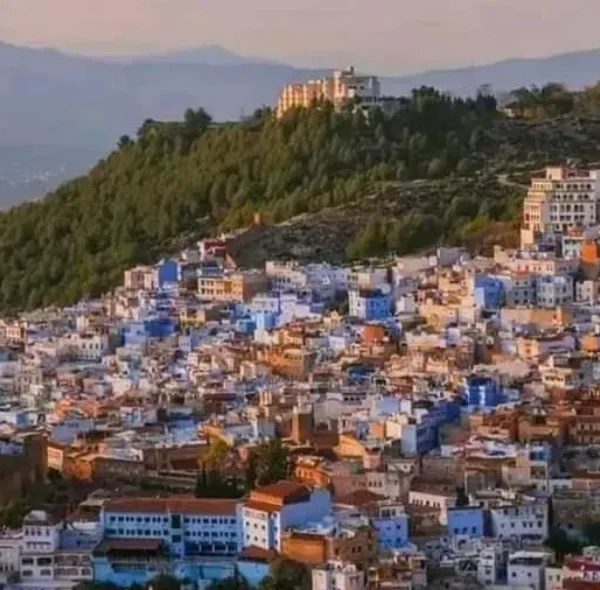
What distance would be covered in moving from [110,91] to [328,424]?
42477 mm

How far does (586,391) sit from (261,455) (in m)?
3.22

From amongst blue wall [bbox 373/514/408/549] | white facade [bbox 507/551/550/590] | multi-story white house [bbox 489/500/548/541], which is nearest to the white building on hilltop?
multi-story white house [bbox 489/500/548/541]

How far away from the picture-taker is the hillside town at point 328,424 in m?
16.2

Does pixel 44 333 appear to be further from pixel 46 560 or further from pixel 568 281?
pixel 46 560

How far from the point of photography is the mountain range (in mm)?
53719

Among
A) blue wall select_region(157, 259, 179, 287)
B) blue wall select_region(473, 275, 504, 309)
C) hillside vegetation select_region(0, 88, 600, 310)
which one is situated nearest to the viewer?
blue wall select_region(473, 275, 504, 309)

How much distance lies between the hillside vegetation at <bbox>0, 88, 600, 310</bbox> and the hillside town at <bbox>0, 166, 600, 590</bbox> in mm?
3194

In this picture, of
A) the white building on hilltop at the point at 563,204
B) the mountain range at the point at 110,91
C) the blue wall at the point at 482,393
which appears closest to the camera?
the blue wall at the point at 482,393

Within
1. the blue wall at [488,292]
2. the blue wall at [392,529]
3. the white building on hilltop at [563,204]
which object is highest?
the white building on hilltop at [563,204]

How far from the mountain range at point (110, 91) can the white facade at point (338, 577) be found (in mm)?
35724

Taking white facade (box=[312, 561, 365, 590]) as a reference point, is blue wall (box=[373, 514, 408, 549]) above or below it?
above

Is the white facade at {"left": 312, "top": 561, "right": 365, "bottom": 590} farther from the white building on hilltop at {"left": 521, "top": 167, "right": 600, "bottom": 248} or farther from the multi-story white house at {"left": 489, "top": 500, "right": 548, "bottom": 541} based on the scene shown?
the white building on hilltop at {"left": 521, "top": 167, "right": 600, "bottom": 248}

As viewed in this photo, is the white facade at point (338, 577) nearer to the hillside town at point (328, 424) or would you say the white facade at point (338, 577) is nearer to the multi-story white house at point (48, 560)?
the hillside town at point (328, 424)

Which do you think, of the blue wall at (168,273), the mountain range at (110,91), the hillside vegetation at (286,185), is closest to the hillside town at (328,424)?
the blue wall at (168,273)
